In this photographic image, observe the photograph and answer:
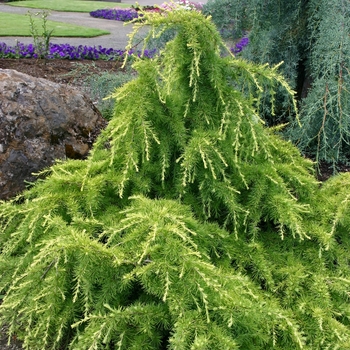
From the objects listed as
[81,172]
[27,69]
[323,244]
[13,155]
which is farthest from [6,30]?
[323,244]

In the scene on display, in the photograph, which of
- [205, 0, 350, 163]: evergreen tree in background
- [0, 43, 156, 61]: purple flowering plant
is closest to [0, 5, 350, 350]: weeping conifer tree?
[205, 0, 350, 163]: evergreen tree in background

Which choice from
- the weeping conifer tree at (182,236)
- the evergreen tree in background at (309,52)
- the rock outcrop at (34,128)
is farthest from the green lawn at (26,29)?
the weeping conifer tree at (182,236)

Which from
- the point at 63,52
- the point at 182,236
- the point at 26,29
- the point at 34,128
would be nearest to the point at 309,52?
the point at 34,128

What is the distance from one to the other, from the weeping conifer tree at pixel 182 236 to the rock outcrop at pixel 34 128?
1.83ft

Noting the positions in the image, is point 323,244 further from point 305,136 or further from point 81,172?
point 305,136

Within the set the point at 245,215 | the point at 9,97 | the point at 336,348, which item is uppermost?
the point at 9,97

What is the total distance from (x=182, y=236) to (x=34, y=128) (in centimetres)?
178

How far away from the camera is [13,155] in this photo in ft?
9.41

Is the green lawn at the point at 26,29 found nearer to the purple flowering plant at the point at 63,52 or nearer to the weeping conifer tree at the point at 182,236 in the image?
the purple flowering plant at the point at 63,52

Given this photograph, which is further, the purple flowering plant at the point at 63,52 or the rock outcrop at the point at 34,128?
the purple flowering plant at the point at 63,52

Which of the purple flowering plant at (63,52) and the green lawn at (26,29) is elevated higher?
the green lawn at (26,29)

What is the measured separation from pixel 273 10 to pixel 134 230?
3.70 meters

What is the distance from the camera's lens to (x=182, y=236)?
162cm

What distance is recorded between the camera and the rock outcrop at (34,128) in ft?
9.41
